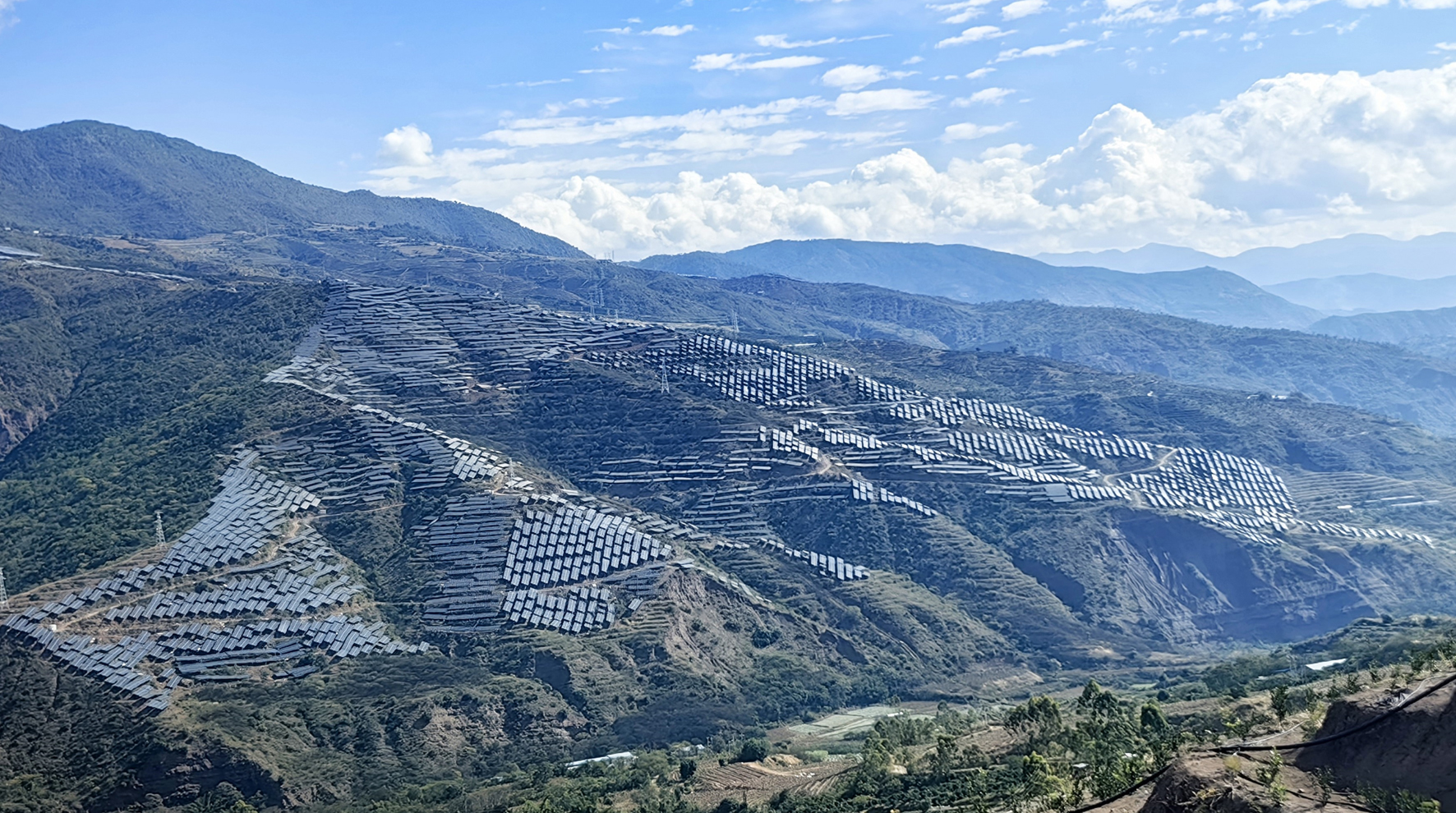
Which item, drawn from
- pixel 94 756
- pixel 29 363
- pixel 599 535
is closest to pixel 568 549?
pixel 599 535

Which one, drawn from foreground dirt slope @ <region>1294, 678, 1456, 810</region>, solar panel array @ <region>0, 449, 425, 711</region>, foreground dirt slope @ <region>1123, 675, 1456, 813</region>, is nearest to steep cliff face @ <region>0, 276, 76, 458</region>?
solar panel array @ <region>0, 449, 425, 711</region>

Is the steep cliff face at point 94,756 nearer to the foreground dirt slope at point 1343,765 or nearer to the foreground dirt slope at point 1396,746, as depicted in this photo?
the foreground dirt slope at point 1343,765

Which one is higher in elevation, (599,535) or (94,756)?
(599,535)

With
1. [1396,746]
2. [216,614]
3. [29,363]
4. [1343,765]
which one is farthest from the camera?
[29,363]

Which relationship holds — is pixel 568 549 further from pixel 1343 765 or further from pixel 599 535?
pixel 1343 765

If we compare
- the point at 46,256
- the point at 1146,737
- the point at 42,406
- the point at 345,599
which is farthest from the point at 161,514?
the point at 46,256

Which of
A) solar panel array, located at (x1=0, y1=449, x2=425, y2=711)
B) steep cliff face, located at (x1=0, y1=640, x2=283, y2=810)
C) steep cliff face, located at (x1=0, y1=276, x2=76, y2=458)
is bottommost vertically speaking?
steep cliff face, located at (x1=0, y1=640, x2=283, y2=810)

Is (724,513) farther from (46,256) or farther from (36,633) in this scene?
(46,256)

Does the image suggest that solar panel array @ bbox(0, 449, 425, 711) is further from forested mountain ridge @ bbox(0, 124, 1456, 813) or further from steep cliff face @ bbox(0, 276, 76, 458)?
steep cliff face @ bbox(0, 276, 76, 458)

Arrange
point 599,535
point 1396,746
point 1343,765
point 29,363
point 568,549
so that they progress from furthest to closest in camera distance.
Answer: point 29,363 → point 599,535 → point 568,549 → point 1343,765 → point 1396,746

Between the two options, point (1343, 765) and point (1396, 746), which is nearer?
point (1396, 746)

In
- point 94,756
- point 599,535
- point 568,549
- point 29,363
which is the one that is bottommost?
point 94,756
